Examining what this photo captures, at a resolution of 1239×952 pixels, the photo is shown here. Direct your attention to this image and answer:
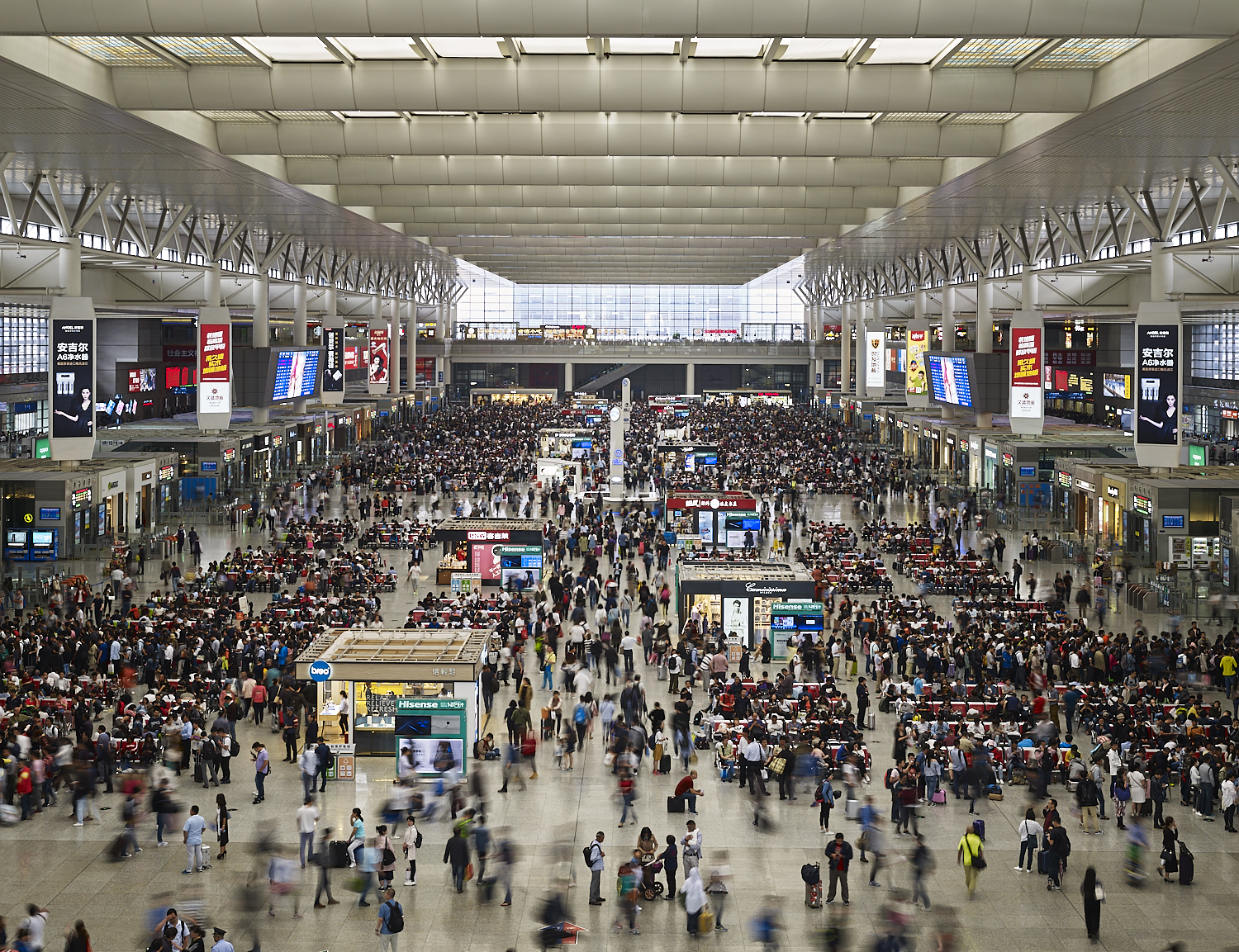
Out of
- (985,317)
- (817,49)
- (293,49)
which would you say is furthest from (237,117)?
(985,317)

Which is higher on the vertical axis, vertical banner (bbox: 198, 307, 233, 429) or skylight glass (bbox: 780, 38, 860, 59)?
skylight glass (bbox: 780, 38, 860, 59)

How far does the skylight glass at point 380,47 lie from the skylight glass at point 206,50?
5.13ft

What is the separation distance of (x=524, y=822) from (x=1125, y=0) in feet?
37.2

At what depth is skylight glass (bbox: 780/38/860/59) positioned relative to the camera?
18141 millimetres

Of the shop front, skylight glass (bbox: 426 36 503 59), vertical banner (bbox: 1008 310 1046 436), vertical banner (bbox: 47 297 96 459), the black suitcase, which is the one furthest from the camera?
vertical banner (bbox: 1008 310 1046 436)

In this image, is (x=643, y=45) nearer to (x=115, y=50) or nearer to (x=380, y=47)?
(x=380, y=47)

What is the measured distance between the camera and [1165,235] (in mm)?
30281

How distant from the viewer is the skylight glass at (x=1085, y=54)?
57.4 feet

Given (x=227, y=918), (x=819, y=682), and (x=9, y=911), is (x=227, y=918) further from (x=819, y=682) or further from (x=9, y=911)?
(x=819, y=682)

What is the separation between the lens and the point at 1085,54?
60.2 ft

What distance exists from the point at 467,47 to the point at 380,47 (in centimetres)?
123

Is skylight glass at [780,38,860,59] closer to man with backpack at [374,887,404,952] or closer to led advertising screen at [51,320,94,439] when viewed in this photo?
man with backpack at [374,887,404,952]

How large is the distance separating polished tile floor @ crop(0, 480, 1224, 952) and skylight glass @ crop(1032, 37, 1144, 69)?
392 inches

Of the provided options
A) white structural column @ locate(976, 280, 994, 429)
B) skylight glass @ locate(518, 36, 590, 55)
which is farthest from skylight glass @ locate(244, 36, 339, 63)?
white structural column @ locate(976, 280, 994, 429)
